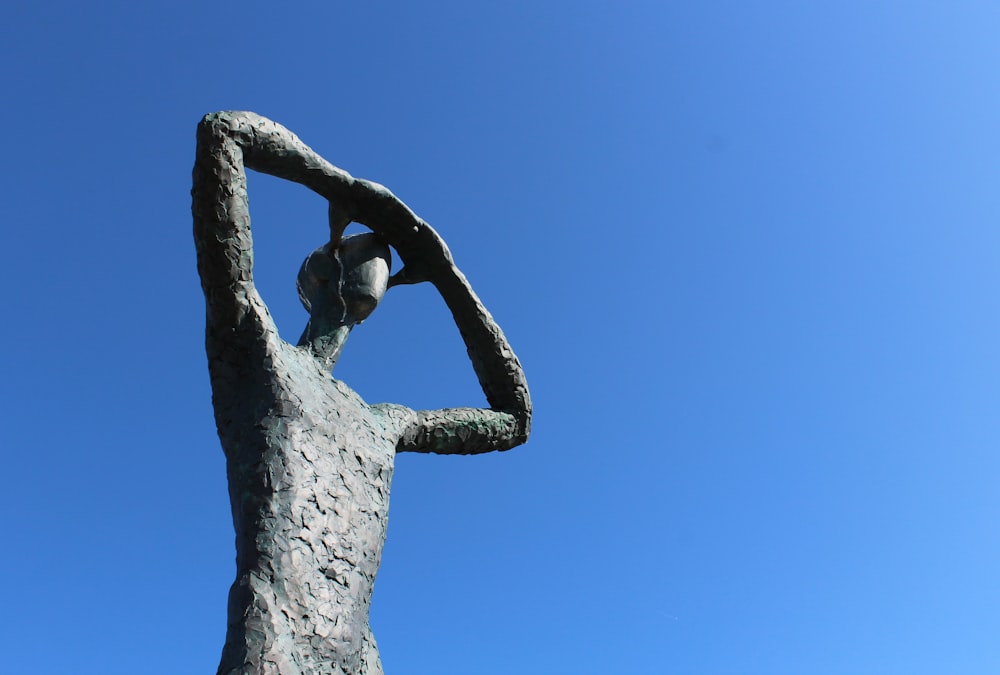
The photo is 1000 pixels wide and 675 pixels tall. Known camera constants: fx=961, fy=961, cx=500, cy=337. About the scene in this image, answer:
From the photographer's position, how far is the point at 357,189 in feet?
15.3

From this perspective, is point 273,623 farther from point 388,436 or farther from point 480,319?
point 480,319

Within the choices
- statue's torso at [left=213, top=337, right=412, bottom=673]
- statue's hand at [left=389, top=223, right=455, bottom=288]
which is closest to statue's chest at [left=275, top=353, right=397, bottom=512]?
statue's torso at [left=213, top=337, right=412, bottom=673]

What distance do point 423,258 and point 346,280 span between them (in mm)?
497

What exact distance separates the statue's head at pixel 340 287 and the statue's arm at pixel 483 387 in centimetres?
30

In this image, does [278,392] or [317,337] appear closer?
[278,392]

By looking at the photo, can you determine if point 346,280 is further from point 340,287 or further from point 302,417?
point 302,417

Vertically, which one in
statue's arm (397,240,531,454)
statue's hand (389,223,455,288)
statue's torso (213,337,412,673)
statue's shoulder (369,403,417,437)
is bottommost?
statue's torso (213,337,412,673)

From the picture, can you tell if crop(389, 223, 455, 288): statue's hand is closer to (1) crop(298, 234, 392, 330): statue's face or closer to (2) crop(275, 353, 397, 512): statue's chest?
(1) crop(298, 234, 392, 330): statue's face

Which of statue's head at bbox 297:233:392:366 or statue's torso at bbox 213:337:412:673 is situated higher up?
statue's head at bbox 297:233:392:366

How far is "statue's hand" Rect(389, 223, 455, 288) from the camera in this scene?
5.01 m

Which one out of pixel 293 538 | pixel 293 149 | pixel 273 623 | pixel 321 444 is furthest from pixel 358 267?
pixel 273 623

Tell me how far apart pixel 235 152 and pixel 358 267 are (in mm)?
971

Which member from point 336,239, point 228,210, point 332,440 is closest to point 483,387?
point 336,239

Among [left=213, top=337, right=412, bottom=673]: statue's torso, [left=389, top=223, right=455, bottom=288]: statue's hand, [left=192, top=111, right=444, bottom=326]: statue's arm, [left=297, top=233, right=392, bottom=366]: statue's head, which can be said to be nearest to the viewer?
[left=213, top=337, right=412, bottom=673]: statue's torso
